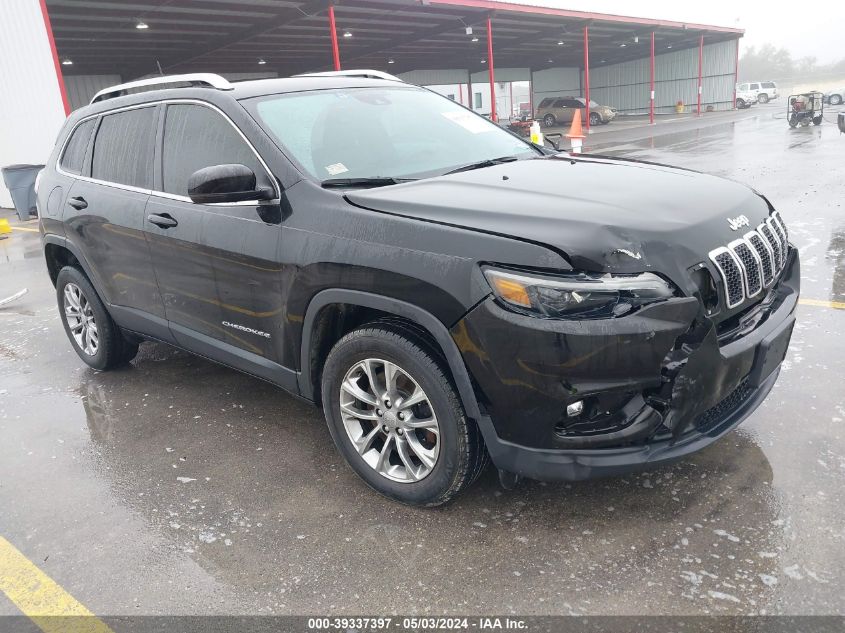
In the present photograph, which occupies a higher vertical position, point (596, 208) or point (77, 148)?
point (77, 148)

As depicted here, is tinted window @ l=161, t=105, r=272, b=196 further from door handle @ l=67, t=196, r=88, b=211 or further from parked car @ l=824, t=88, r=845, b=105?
parked car @ l=824, t=88, r=845, b=105

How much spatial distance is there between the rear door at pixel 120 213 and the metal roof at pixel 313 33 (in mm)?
15903

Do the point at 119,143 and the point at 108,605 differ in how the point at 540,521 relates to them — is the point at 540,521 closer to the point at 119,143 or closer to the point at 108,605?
the point at 108,605

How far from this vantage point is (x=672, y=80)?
4338 cm

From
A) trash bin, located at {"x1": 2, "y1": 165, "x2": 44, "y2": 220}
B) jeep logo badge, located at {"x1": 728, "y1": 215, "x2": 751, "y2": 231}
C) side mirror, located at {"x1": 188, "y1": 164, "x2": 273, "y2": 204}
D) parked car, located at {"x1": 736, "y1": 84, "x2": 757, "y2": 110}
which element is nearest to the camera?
jeep logo badge, located at {"x1": 728, "y1": 215, "x2": 751, "y2": 231}

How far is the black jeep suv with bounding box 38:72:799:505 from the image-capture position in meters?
2.39

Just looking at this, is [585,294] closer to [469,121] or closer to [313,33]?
[469,121]

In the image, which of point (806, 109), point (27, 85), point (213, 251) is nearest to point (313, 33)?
point (27, 85)

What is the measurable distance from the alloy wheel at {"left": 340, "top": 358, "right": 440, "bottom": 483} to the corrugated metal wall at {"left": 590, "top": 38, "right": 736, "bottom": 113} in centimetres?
4244

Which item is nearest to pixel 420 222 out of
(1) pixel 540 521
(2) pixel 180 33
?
(1) pixel 540 521

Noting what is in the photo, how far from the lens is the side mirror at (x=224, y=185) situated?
3.02 meters

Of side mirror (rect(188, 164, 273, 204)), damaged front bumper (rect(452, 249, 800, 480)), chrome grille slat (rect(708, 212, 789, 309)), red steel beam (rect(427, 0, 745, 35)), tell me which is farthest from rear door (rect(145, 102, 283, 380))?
red steel beam (rect(427, 0, 745, 35))

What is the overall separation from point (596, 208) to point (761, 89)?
168 ft

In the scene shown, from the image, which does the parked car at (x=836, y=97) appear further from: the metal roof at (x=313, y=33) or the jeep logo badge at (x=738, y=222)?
the jeep logo badge at (x=738, y=222)
